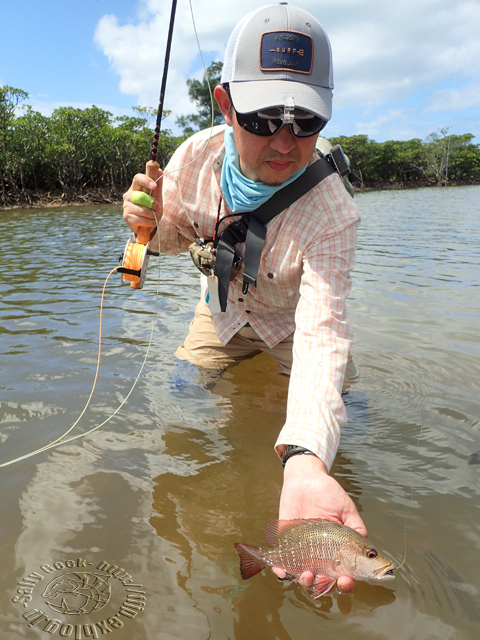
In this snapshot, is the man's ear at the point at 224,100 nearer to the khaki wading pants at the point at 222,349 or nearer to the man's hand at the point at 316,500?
the khaki wading pants at the point at 222,349

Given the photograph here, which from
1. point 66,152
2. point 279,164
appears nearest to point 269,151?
point 279,164

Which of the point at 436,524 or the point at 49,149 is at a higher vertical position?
the point at 49,149

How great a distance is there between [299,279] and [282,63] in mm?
1315

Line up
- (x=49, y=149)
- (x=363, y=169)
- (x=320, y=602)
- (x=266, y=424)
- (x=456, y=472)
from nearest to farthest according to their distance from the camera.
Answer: (x=320, y=602) < (x=456, y=472) < (x=266, y=424) < (x=49, y=149) < (x=363, y=169)

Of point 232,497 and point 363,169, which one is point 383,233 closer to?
point 232,497

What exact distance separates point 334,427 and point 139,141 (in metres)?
51.9

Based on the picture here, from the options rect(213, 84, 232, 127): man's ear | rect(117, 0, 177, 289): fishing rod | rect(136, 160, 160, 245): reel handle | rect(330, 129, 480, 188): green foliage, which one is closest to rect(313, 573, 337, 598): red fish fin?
rect(117, 0, 177, 289): fishing rod

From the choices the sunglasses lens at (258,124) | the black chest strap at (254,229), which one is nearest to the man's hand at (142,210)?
the black chest strap at (254,229)

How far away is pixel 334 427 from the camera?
2.39 m

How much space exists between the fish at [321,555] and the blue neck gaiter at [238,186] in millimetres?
1918

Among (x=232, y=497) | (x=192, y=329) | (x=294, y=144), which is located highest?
(x=294, y=144)

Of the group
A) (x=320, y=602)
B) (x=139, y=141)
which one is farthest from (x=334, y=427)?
(x=139, y=141)

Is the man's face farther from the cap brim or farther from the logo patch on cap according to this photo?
the logo patch on cap

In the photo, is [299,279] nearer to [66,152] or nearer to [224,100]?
[224,100]
